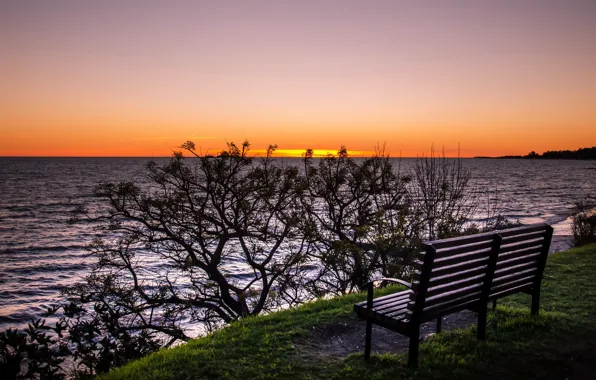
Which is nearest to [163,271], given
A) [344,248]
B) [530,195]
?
[344,248]

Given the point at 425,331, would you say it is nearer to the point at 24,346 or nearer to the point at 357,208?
the point at 24,346

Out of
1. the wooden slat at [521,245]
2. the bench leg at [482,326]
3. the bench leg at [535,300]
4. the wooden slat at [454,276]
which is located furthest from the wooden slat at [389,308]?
the bench leg at [535,300]

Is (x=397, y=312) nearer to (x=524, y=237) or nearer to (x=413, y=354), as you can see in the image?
(x=413, y=354)

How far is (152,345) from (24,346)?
3.27 m

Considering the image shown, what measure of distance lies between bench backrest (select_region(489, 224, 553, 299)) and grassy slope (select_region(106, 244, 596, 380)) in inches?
24.0

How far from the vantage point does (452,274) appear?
480cm

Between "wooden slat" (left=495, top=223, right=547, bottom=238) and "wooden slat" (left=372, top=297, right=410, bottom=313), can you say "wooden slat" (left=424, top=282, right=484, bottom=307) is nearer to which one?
"wooden slat" (left=372, top=297, right=410, bottom=313)

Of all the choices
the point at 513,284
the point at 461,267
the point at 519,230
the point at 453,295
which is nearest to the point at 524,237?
the point at 519,230

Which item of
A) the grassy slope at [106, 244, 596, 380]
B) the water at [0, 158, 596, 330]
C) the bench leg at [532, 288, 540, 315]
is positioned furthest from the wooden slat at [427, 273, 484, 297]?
the water at [0, 158, 596, 330]

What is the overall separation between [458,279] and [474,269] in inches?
12.9

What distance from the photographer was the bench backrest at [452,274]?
4.45m

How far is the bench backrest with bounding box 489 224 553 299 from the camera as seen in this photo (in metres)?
5.52

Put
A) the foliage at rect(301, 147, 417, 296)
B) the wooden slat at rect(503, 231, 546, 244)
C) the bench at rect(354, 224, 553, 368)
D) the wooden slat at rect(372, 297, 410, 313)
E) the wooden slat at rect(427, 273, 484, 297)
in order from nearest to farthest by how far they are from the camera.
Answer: the bench at rect(354, 224, 553, 368) → the wooden slat at rect(427, 273, 484, 297) → the wooden slat at rect(372, 297, 410, 313) → the wooden slat at rect(503, 231, 546, 244) → the foliage at rect(301, 147, 417, 296)

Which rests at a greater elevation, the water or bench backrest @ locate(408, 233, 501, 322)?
bench backrest @ locate(408, 233, 501, 322)
